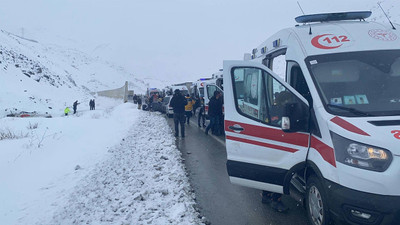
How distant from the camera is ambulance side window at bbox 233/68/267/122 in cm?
461

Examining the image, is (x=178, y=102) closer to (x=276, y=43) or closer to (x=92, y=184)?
(x=92, y=184)

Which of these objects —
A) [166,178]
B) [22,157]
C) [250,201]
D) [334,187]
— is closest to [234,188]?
[250,201]

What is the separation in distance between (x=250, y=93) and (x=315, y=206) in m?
1.84

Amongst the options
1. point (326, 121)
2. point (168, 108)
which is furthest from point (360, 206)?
point (168, 108)

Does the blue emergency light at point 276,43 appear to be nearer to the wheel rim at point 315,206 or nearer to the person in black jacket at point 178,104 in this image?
the wheel rim at point 315,206

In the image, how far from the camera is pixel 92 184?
6.43 m

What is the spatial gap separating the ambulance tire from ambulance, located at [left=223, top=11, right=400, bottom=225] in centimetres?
1

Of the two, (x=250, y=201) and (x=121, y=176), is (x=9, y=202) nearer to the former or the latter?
(x=121, y=176)

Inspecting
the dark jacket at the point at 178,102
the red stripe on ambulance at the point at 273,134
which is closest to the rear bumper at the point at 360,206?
the red stripe on ambulance at the point at 273,134

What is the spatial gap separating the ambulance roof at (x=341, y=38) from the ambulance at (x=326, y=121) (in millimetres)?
14

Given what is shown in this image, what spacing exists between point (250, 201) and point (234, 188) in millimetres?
790

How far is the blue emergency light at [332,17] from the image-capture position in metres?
5.22

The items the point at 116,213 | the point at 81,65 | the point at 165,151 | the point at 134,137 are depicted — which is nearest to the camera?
the point at 116,213

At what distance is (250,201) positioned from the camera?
545 centimetres
